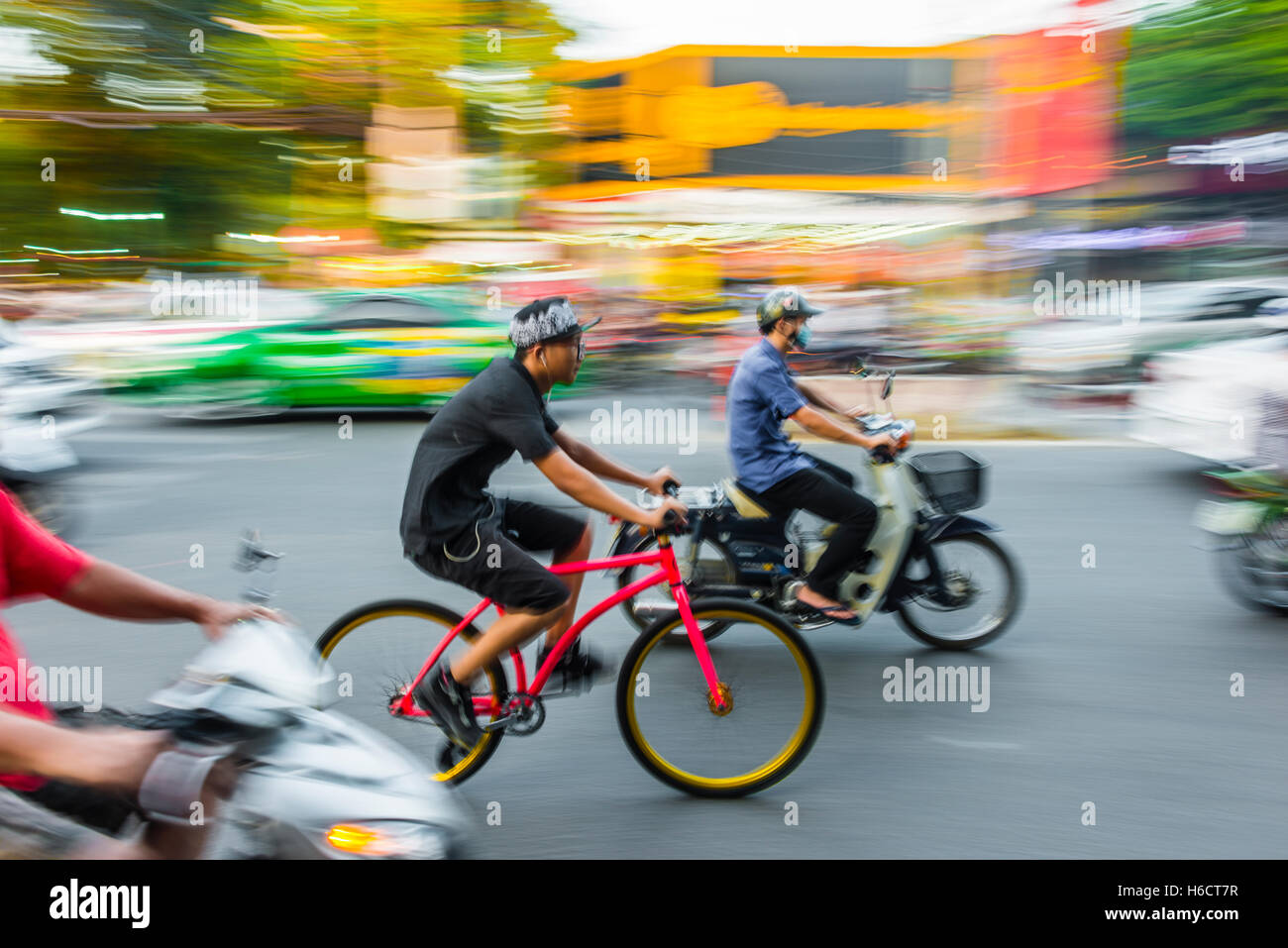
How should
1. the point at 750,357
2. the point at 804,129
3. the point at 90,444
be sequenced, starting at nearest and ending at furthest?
the point at 750,357 < the point at 90,444 < the point at 804,129

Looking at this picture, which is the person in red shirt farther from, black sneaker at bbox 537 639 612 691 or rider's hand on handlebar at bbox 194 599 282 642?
black sneaker at bbox 537 639 612 691

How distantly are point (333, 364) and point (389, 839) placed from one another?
37.4 ft

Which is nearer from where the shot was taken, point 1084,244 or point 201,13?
point 201,13

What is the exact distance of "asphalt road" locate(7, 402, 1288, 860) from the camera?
3.92 metres

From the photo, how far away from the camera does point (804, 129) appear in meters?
23.2

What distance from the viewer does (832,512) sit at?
552 cm

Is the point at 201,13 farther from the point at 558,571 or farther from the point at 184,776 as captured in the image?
the point at 184,776

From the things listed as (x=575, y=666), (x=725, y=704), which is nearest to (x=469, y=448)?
(x=575, y=666)

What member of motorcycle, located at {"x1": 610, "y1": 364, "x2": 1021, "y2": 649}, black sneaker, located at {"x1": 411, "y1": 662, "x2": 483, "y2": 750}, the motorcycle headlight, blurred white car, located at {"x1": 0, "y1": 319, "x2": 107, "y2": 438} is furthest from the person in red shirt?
blurred white car, located at {"x1": 0, "y1": 319, "x2": 107, "y2": 438}

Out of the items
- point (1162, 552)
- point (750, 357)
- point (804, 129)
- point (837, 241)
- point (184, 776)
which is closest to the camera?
point (184, 776)

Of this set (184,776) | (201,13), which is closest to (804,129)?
(201,13)

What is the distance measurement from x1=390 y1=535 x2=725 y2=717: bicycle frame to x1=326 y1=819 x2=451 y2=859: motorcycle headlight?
1800 millimetres

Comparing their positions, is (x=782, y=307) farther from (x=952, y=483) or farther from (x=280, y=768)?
(x=280, y=768)
